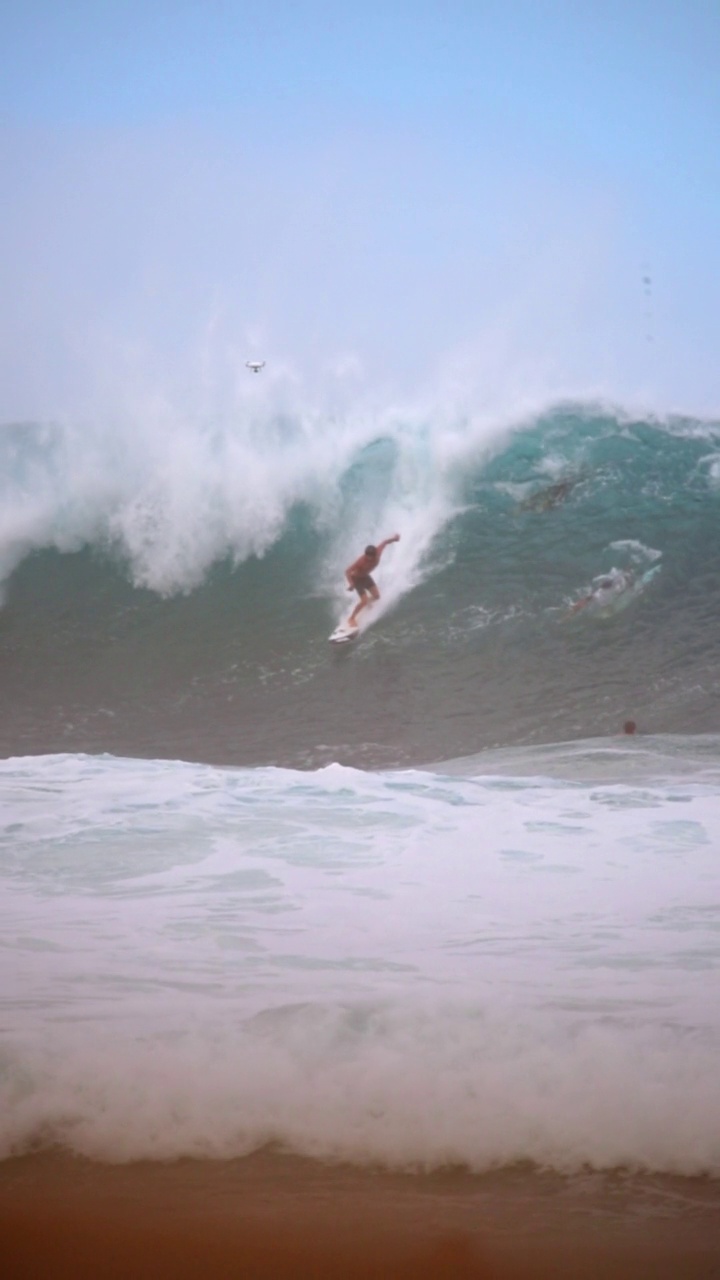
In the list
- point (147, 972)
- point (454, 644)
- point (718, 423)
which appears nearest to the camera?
point (147, 972)

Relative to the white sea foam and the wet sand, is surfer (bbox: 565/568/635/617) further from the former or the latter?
the wet sand

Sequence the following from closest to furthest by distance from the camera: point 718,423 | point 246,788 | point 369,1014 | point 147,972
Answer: point 369,1014
point 147,972
point 246,788
point 718,423

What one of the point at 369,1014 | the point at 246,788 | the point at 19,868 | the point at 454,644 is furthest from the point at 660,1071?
the point at 454,644

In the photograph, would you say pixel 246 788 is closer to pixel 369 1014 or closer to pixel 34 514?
pixel 369 1014

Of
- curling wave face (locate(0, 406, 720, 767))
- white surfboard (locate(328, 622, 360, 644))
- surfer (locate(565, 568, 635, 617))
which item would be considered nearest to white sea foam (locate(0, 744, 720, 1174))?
curling wave face (locate(0, 406, 720, 767))

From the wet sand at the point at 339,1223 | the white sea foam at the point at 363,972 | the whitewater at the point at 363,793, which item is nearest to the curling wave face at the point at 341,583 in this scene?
the whitewater at the point at 363,793

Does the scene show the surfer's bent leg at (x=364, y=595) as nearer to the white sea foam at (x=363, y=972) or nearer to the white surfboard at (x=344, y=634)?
the white surfboard at (x=344, y=634)
